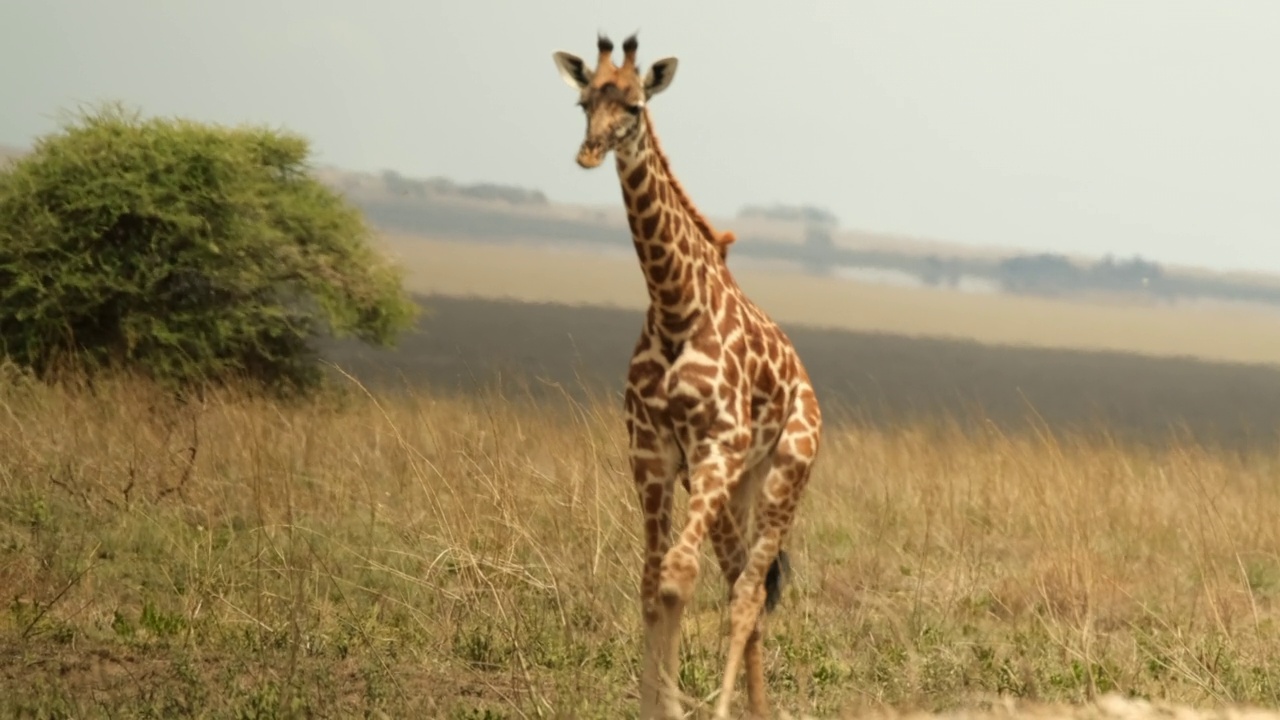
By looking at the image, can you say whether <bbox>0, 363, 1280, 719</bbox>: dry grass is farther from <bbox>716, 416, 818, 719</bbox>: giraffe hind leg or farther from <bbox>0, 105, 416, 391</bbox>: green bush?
<bbox>0, 105, 416, 391</bbox>: green bush

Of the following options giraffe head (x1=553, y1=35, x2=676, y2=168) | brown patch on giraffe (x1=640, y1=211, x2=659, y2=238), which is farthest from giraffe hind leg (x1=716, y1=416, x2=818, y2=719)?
giraffe head (x1=553, y1=35, x2=676, y2=168)

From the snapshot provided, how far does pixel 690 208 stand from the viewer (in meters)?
6.03

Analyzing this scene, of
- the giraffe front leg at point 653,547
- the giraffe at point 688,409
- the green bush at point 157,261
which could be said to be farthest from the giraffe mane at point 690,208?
the green bush at point 157,261

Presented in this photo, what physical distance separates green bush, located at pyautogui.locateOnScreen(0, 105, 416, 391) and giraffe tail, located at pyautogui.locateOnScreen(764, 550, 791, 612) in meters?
8.31

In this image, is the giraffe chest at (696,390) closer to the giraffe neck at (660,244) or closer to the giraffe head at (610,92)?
the giraffe neck at (660,244)

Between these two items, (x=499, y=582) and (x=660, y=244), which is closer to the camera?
(x=660, y=244)

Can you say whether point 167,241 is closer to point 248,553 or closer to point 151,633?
point 248,553

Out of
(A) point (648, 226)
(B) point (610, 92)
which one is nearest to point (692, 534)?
(A) point (648, 226)

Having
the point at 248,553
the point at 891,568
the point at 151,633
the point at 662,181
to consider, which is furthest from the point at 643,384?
the point at 891,568

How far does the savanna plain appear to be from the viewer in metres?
6.68

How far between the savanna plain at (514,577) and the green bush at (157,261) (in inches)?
26.2

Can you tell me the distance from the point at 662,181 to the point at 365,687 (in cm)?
235

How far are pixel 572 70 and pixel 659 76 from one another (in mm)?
288

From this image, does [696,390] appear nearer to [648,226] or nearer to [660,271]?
[660,271]
